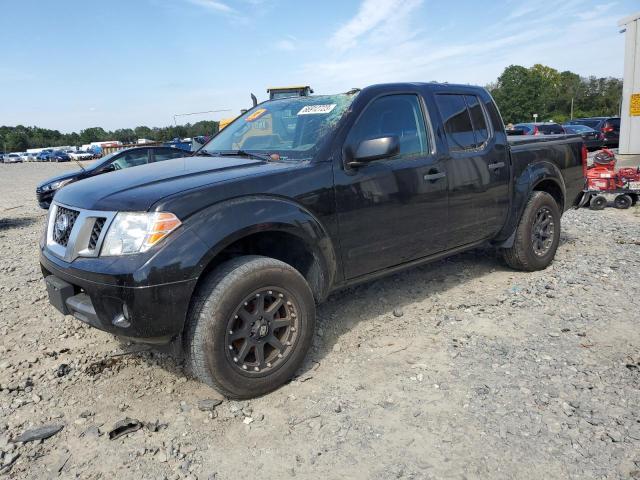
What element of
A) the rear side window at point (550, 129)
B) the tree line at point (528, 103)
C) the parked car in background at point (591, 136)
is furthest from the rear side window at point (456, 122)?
the tree line at point (528, 103)

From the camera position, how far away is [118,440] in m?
2.71

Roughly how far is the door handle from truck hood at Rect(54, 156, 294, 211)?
1183mm

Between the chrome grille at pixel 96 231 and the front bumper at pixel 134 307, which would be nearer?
the front bumper at pixel 134 307

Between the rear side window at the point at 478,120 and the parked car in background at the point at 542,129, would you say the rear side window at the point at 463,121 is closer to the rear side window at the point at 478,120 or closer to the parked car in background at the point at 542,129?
the rear side window at the point at 478,120

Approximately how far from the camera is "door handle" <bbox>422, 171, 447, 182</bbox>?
12.8 ft

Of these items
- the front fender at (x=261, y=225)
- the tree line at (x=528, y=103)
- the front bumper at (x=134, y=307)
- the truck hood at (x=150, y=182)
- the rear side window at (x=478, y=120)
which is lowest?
the front bumper at (x=134, y=307)

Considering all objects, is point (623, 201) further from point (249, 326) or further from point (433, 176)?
point (249, 326)

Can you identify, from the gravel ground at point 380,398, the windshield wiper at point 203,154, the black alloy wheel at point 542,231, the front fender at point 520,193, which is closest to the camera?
the gravel ground at point 380,398

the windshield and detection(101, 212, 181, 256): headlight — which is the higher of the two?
the windshield

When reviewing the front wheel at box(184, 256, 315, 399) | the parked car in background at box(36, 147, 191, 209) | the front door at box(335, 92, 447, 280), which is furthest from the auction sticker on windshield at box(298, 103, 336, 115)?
the parked car in background at box(36, 147, 191, 209)

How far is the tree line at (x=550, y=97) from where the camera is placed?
2822 inches

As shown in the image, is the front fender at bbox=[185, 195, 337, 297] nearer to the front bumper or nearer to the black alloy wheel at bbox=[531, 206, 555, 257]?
the front bumper

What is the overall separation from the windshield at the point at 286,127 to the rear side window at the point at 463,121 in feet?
3.28

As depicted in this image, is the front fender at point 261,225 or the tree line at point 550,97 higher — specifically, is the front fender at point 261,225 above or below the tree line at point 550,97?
below
